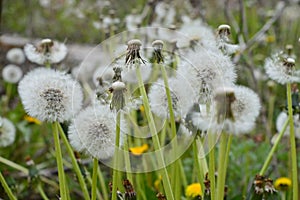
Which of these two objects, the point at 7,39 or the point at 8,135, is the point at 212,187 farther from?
the point at 7,39

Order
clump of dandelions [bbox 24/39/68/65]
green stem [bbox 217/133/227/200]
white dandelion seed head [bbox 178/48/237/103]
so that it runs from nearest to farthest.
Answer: green stem [bbox 217/133/227/200] < white dandelion seed head [bbox 178/48/237/103] < clump of dandelions [bbox 24/39/68/65]

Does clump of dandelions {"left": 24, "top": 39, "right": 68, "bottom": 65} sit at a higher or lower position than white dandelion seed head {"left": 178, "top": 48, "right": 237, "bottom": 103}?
higher

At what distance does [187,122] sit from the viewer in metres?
0.83

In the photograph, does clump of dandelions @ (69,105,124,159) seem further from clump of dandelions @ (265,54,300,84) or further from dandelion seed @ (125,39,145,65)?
clump of dandelions @ (265,54,300,84)

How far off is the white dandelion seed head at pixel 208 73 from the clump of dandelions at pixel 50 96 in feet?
0.68

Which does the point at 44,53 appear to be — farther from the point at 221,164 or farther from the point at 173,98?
the point at 221,164

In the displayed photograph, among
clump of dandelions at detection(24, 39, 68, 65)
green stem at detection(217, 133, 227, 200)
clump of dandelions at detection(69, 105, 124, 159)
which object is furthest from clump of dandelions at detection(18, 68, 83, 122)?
green stem at detection(217, 133, 227, 200)

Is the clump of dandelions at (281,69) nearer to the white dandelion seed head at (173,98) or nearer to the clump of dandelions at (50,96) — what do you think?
the white dandelion seed head at (173,98)

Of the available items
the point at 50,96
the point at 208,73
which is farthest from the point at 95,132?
the point at 208,73

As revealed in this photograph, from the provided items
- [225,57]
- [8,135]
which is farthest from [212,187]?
[8,135]

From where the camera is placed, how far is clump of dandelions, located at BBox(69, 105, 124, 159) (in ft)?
2.83

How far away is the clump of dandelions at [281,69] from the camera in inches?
34.8

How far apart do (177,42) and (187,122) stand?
355 millimetres

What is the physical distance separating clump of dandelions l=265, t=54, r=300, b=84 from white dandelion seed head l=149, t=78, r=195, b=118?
0.55 ft
